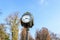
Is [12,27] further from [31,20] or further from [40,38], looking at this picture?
[31,20]

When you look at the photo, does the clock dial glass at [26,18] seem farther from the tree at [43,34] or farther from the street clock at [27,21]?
the tree at [43,34]

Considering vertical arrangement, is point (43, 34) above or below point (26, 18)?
below

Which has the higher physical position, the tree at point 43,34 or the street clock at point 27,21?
the street clock at point 27,21

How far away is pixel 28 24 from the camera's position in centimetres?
340

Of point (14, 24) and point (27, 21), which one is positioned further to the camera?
point (14, 24)

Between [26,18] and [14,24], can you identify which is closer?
[26,18]

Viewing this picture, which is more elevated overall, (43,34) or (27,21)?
(27,21)

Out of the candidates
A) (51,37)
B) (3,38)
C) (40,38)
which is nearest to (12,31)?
(3,38)

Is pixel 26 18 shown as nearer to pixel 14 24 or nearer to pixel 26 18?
pixel 26 18

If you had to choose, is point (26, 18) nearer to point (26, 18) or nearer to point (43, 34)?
point (26, 18)

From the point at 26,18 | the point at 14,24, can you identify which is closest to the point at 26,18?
the point at 26,18

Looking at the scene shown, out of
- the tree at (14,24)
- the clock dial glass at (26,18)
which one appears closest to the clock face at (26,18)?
the clock dial glass at (26,18)

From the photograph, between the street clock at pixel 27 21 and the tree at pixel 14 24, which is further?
the tree at pixel 14 24

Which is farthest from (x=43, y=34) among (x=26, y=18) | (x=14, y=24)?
(x=26, y=18)
